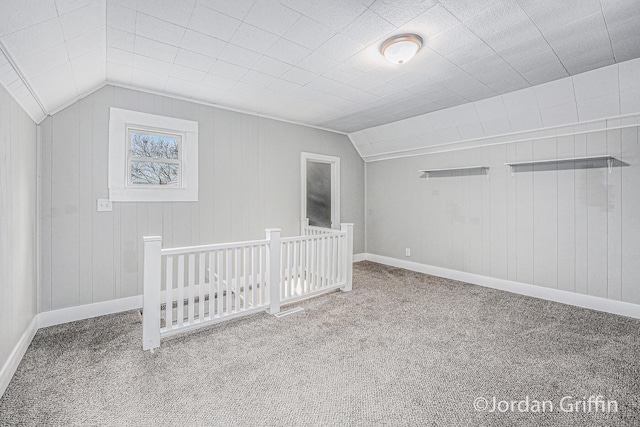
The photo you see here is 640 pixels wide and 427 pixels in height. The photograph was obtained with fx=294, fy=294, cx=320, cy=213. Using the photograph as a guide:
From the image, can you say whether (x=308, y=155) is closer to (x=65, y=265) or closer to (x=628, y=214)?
(x=65, y=265)

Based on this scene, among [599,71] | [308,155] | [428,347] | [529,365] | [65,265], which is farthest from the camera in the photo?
[308,155]

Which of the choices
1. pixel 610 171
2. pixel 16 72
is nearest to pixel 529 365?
pixel 610 171

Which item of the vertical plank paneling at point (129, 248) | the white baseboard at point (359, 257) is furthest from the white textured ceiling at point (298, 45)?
the white baseboard at point (359, 257)

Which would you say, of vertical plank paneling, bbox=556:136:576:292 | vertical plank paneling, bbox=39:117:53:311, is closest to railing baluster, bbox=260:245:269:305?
vertical plank paneling, bbox=39:117:53:311

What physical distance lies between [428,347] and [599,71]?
9.80 ft

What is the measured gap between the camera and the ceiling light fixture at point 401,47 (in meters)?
2.22

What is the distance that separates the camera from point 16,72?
183 cm

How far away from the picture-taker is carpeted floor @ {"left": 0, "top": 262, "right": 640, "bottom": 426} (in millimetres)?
1669

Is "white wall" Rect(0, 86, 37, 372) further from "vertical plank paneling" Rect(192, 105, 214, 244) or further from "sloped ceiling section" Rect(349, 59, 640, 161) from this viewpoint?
"sloped ceiling section" Rect(349, 59, 640, 161)

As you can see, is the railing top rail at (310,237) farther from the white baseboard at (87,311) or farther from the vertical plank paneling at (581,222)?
the vertical plank paneling at (581,222)

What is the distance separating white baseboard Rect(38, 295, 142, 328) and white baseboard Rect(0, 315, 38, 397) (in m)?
0.10

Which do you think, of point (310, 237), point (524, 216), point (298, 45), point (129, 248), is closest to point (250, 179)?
point (310, 237)

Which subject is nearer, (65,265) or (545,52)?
(545,52)

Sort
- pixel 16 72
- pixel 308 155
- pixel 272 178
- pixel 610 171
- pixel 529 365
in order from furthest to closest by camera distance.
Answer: pixel 308 155, pixel 272 178, pixel 610 171, pixel 529 365, pixel 16 72
